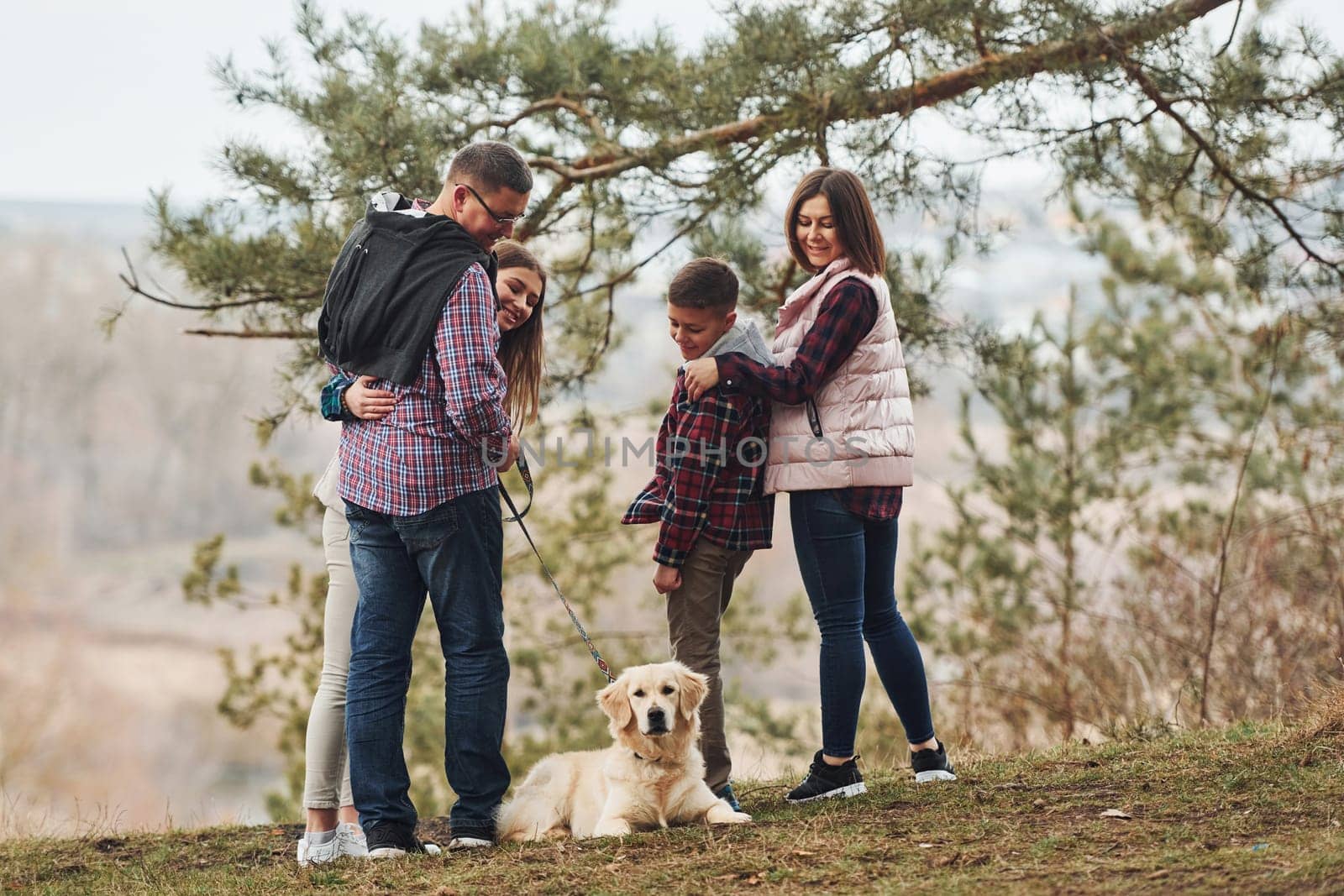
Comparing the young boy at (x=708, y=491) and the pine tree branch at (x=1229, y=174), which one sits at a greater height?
the pine tree branch at (x=1229, y=174)

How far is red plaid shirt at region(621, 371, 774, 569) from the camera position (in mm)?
3312

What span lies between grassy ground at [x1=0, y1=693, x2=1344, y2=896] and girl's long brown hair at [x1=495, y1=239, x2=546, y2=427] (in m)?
1.20

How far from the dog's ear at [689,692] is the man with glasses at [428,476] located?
19.0 inches

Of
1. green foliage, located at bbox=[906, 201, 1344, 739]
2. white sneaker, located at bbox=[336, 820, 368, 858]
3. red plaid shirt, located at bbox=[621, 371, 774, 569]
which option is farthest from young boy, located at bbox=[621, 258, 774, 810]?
green foliage, located at bbox=[906, 201, 1344, 739]

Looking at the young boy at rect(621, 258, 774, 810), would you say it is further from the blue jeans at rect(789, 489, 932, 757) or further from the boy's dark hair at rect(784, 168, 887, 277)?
the boy's dark hair at rect(784, 168, 887, 277)

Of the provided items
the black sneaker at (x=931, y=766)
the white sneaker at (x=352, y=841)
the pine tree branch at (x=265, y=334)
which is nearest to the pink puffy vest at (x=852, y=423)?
the black sneaker at (x=931, y=766)

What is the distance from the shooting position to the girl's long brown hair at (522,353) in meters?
3.41

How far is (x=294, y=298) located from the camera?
18.0 ft

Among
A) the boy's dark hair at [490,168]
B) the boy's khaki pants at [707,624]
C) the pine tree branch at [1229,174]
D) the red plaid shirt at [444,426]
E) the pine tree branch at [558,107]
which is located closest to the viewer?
the red plaid shirt at [444,426]

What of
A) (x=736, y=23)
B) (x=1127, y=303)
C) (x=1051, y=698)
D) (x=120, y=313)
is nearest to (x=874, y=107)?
(x=736, y=23)

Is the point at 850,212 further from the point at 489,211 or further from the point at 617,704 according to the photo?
the point at 617,704

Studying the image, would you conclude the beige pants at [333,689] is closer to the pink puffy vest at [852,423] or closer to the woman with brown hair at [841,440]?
the woman with brown hair at [841,440]

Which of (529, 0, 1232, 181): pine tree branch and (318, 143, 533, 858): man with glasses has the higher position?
(529, 0, 1232, 181): pine tree branch

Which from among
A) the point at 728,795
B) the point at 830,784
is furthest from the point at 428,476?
the point at 830,784
